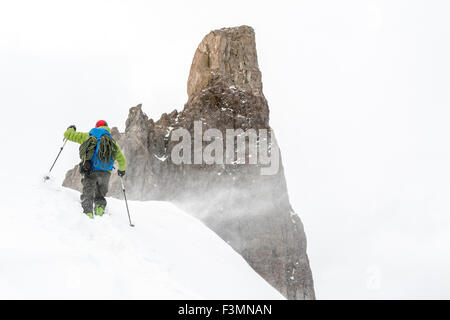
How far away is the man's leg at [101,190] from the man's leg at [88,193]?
0.11 metres

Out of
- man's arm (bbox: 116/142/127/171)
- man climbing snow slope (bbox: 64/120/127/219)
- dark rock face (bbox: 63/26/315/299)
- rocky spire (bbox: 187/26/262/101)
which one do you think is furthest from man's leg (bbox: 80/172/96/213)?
rocky spire (bbox: 187/26/262/101)

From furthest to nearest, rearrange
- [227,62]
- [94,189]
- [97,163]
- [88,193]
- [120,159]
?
[227,62] < [120,159] < [97,163] < [94,189] < [88,193]

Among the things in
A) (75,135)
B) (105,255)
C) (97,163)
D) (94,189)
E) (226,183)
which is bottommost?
(105,255)

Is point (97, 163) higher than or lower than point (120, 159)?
lower

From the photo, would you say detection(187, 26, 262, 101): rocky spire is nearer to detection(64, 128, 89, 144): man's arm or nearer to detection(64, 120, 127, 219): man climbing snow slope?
detection(64, 128, 89, 144): man's arm

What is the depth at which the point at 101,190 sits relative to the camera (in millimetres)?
8977

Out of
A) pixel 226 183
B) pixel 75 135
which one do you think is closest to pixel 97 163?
pixel 75 135

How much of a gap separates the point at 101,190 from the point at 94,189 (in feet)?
0.58

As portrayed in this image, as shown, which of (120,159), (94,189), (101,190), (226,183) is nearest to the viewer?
(94,189)

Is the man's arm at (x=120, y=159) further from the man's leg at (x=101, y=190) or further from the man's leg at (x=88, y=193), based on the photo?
the man's leg at (x=88, y=193)

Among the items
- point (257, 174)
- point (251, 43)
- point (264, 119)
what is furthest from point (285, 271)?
point (251, 43)

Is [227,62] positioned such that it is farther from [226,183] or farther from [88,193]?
[88,193]

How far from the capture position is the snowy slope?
4.78m

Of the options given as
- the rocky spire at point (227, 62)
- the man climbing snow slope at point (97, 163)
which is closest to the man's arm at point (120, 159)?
the man climbing snow slope at point (97, 163)
